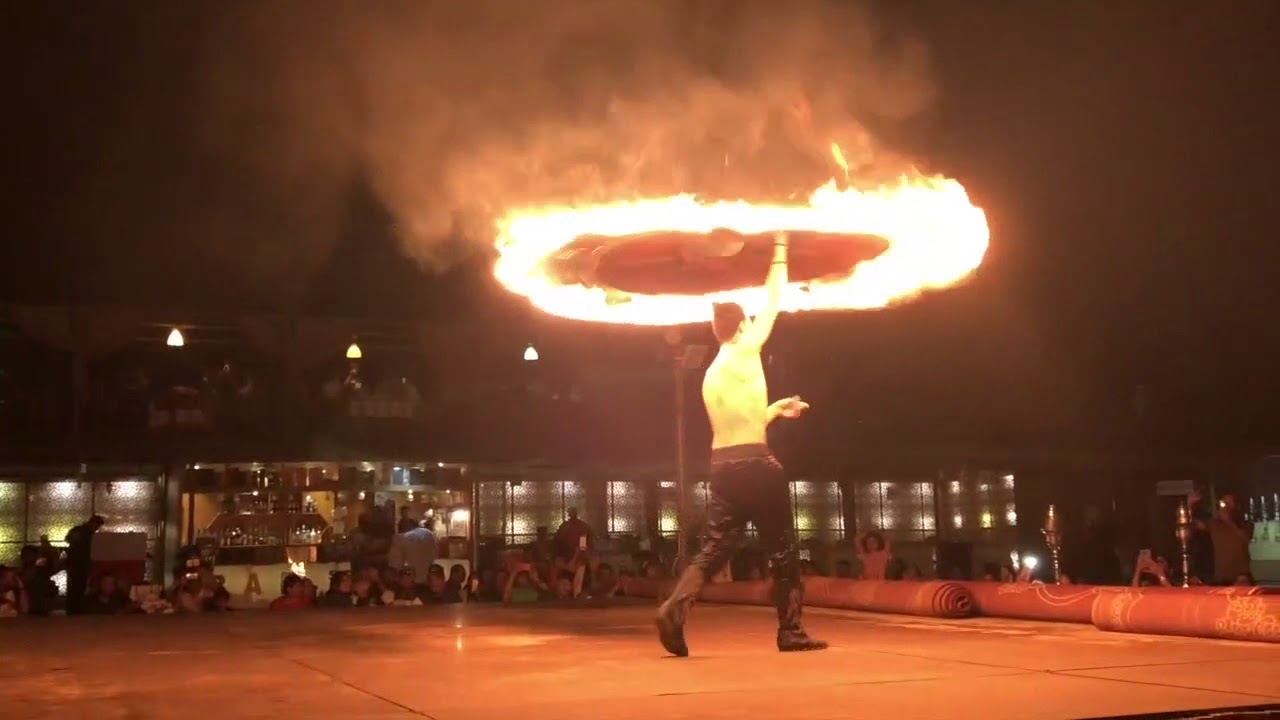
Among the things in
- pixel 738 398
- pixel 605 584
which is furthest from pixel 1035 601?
pixel 605 584

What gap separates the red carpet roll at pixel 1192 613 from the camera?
275 inches

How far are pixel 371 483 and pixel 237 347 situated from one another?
11.5 ft

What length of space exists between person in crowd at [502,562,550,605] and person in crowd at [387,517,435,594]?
2.57 m

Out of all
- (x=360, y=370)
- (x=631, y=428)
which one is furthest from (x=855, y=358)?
(x=360, y=370)

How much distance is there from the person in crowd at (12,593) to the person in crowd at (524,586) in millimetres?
5675

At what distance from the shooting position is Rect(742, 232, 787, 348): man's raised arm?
674cm

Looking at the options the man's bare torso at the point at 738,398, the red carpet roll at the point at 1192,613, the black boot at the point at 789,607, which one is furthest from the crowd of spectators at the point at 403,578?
the man's bare torso at the point at 738,398

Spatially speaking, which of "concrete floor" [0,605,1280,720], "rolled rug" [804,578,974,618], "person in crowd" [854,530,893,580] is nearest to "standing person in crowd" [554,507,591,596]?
"person in crowd" [854,530,893,580]

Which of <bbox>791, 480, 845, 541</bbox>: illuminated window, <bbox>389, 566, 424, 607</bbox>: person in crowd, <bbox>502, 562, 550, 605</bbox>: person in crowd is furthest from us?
<bbox>791, 480, 845, 541</bbox>: illuminated window

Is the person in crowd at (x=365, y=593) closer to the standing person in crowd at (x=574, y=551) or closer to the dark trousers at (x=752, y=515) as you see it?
the standing person in crowd at (x=574, y=551)

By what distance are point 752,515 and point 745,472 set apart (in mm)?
246

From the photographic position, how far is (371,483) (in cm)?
2062

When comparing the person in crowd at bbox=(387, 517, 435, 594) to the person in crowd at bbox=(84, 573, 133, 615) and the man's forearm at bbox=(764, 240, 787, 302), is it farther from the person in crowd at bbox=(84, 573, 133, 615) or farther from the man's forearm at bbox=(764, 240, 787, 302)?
the man's forearm at bbox=(764, 240, 787, 302)

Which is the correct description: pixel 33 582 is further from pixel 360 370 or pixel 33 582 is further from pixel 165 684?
pixel 165 684
